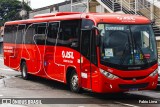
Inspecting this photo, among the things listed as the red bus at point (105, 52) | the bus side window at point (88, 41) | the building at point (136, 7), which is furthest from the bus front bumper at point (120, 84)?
the building at point (136, 7)

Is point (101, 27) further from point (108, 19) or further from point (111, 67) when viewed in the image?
point (111, 67)

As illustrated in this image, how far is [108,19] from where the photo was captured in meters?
13.9

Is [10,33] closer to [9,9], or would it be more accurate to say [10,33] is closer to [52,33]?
[52,33]

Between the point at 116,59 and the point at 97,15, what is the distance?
1.77m

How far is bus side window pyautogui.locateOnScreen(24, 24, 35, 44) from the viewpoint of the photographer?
19.5 metres

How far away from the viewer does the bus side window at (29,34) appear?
768 inches

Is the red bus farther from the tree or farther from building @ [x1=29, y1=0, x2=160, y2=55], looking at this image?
the tree

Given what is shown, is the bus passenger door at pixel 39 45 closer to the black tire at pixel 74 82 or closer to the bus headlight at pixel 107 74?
the black tire at pixel 74 82

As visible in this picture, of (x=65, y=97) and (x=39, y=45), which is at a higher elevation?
(x=39, y=45)

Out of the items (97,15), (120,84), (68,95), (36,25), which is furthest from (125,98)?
(36,25)

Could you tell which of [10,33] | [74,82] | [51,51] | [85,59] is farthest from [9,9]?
[85,59]

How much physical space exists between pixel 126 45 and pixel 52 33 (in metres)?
4.48

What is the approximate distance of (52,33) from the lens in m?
17.2

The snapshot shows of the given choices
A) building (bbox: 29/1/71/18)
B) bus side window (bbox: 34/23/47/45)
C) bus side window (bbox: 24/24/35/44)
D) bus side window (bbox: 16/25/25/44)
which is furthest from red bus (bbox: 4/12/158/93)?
building (bbox: 29/1/71/18)
